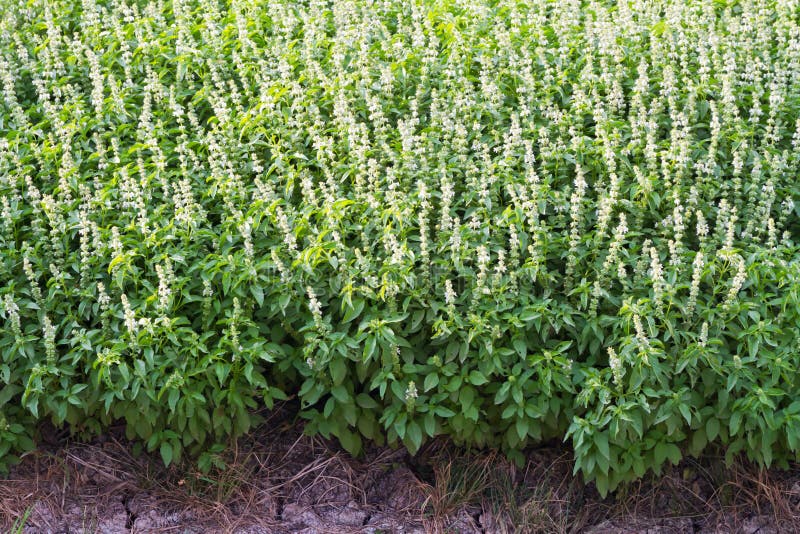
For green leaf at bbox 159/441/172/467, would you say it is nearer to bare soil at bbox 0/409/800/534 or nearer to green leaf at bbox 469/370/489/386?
bare soil at bbox 0/409/800/534

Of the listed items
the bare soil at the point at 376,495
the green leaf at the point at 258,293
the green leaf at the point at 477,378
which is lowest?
the bare soil at the point at 376,495

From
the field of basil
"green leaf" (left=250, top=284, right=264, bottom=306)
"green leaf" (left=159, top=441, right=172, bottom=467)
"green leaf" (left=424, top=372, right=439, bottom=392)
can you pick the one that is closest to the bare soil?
the field of basil

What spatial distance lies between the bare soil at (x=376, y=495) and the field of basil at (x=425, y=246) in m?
0.14

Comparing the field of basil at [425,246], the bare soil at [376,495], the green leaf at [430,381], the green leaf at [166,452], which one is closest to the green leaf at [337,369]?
the field of basil at [425,246]

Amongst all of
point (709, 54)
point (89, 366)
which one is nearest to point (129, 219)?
point (89, 366)

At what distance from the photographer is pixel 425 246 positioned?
4.14 m

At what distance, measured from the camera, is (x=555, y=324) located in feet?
13.3

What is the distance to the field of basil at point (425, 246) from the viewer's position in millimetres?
4027

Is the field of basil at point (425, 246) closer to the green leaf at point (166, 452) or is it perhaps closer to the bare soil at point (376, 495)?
the green leaf at point (166, 452)

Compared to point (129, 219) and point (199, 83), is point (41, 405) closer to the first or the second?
point (129, 219)

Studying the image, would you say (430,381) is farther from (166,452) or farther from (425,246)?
(166,452)

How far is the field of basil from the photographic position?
403 cm

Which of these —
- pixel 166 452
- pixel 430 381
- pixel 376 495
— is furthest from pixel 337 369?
pixel 166 452

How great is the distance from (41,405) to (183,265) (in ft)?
2.97
